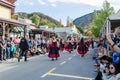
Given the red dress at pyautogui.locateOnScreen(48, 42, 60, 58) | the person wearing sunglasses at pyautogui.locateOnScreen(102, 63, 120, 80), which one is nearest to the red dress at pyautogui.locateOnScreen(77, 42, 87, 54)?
the red dress at pyautogui.locateOnScreen(48, 42, 60, 58)

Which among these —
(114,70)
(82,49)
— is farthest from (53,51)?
(114,70)

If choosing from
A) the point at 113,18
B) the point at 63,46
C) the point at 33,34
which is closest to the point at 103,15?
the point at 33,34

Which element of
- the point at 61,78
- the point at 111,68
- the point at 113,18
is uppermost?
the point at 113,18

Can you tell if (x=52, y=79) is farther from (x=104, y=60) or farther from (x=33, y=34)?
Answer: (x=33, y=34)

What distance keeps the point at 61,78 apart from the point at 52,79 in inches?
20.2

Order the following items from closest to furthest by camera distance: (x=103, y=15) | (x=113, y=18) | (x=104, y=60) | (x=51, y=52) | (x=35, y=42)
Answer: (x=104, y=60), (x=113, y=18), (x=51, y=52), (x=35, y=42), (x=103, y=15)

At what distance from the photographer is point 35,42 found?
32.4 metres

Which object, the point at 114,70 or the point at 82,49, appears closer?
the point at 114,70

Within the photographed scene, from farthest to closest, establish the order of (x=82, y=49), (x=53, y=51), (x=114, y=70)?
(x=82, y=49), (x=53, y=51), (x=114, y=70)

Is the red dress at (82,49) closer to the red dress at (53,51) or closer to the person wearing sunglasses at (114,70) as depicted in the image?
the red dress at (53,51)

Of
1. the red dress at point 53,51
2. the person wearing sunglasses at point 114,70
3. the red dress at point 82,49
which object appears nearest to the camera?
the person wearing sunglasses at point 114,70

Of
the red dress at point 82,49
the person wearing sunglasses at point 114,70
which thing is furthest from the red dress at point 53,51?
the person wearing sunglasses at point 114,70

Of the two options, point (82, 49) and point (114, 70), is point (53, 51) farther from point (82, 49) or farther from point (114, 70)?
point (114, 70)

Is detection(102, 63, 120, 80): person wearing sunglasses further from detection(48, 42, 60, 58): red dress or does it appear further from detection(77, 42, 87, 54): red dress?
detection(77, 42, 87, 54): red dress
